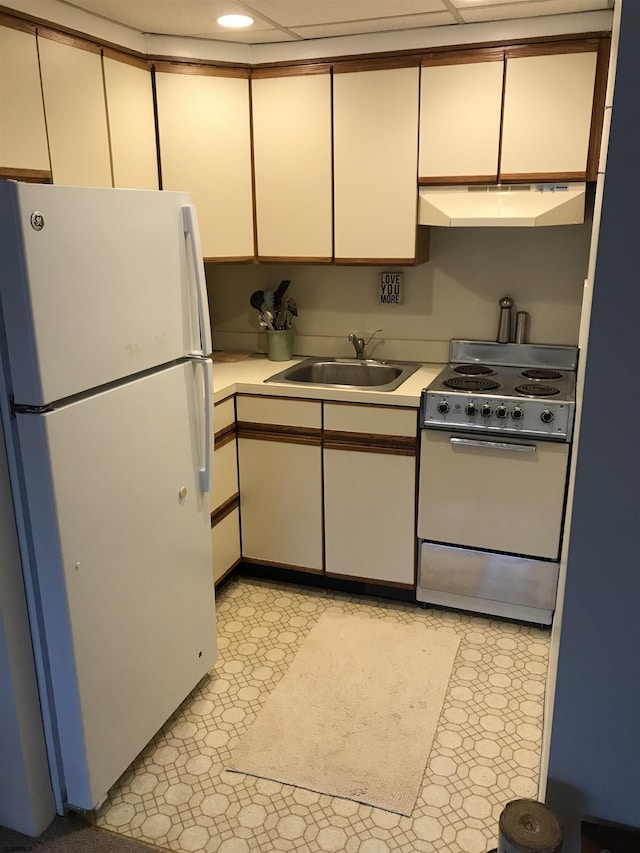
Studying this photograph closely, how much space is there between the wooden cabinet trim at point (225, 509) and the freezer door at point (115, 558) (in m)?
0.55

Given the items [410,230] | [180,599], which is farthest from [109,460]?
[410,230]

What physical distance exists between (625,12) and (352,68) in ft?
6.96

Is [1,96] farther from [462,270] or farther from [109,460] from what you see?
[462,270]

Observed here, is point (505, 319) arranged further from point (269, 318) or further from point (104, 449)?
point (104, 449)

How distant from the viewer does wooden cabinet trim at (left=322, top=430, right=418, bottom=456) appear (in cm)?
285

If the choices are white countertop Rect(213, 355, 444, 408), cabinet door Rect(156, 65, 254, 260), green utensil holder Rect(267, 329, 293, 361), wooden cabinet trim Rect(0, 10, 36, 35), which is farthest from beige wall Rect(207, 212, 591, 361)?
wooden cabinet trim Rect(0, 10, 36, 35)

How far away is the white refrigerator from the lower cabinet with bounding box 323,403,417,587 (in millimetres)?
778

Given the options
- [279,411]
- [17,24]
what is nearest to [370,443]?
[279,411]

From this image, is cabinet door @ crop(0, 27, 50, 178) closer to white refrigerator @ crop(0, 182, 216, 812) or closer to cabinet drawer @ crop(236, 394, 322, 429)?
white refrigerator @ crop(0, 182, 216, 812)

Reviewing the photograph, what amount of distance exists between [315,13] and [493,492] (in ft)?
6.33

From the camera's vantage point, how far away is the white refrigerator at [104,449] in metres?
1.62

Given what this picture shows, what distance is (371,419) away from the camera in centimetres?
287

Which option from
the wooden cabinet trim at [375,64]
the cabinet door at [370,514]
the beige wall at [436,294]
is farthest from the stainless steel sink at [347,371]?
the wooden cabinet trim at [375,64]

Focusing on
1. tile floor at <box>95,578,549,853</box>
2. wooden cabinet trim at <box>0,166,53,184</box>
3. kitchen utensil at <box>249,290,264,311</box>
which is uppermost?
wooden cabinet trim at <box>0,166,53,184</box>
